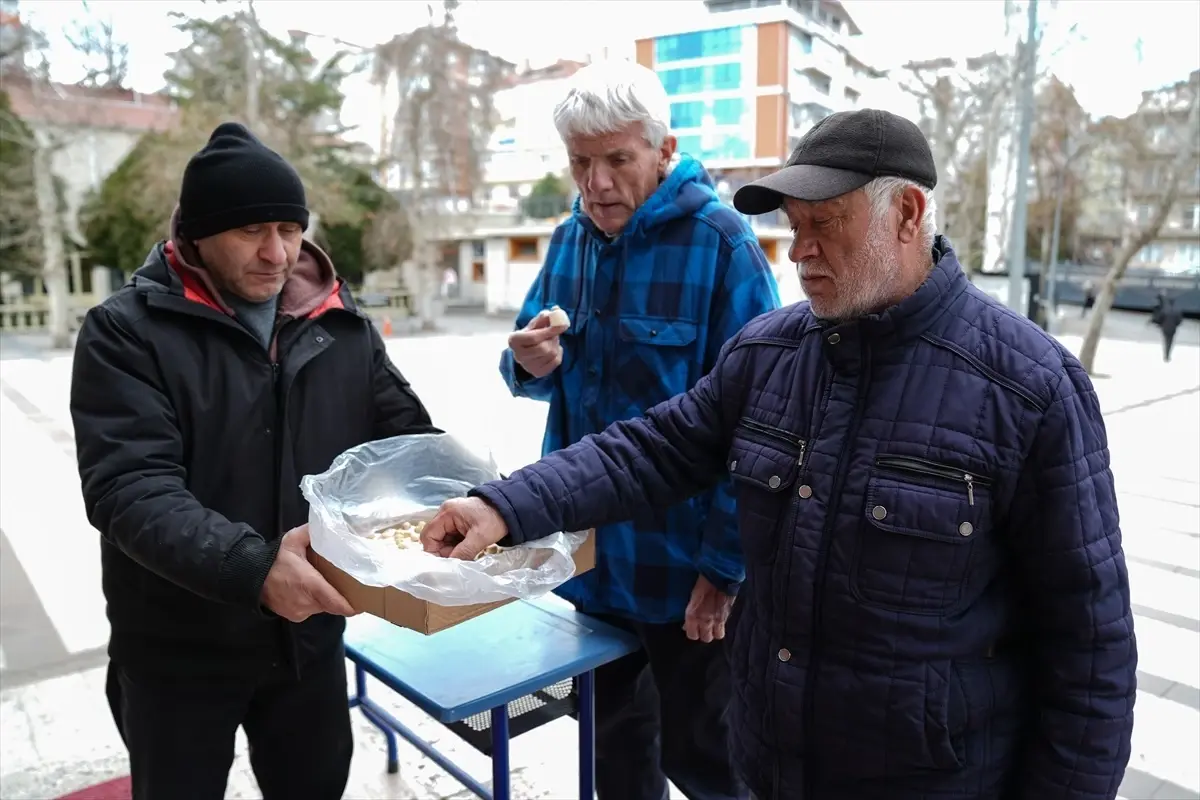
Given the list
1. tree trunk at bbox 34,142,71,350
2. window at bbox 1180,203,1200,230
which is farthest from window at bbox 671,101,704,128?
tree trunk at bbox 34,142,71,350

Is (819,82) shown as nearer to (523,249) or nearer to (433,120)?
(523,249)

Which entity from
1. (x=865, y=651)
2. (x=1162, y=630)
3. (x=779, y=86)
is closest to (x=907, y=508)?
(x=865, y=651)

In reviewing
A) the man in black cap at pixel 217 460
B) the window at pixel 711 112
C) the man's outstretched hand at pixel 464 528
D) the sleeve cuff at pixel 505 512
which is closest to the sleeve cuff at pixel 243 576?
the man in black cap at pixel 217 460

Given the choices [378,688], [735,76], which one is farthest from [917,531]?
[735,76]

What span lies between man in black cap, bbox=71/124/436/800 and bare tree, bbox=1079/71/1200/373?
44.0ft

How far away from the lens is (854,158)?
4.25 feet

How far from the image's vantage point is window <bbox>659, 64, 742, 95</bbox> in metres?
39.3

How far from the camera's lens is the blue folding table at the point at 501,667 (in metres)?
2.02

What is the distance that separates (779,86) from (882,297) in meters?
41.8

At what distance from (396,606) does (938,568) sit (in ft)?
2.68

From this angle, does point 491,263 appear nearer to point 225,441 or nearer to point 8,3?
point 8,3

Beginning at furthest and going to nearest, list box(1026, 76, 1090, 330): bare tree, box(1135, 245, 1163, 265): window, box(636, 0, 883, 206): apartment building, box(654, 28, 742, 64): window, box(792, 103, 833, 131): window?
box(792, 103, 833, 131): window → box(1135, 245, 1163, 265): window → box(654, 28, 742, 64): window → box(636, 0, 883, 206): apartment building → box(1026, 76, 1090, 330): bare tree

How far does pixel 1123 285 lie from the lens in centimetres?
3394

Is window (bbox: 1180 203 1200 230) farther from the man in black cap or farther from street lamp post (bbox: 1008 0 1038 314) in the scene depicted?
the man in black cap
